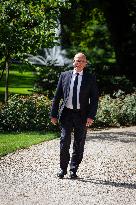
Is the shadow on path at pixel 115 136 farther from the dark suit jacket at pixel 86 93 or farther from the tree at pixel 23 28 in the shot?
A: the dark suit jacket at pixel 86 93

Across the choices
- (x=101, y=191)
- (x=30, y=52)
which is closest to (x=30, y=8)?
(x=30, y=52)

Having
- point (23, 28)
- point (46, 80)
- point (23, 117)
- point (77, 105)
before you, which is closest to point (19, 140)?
point (23, 117)

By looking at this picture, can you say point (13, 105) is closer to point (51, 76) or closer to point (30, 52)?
point (30, 52)

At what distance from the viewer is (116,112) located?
56.5 ft

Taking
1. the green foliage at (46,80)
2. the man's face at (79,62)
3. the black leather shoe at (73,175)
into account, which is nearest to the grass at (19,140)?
the black leather shoe at (73,175)

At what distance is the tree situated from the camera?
52.8 ft

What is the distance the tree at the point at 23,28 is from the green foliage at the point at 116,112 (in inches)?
101

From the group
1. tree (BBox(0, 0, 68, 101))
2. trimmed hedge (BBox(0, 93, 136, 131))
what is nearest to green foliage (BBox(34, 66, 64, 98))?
trimmed hedge (BBox(0, 93, 136, 131))

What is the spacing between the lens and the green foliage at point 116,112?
17016 mm

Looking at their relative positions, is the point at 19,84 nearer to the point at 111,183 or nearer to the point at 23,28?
the point at 23,28

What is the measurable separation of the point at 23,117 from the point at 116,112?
127 inches

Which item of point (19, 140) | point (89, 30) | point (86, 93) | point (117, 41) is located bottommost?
point (19, 140)

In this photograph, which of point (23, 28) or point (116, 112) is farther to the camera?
point (116, 112)

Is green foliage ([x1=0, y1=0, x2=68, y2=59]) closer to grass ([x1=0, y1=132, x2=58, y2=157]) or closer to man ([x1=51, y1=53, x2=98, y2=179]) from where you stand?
grass ([x1=0, y1=132, x2=58, y2=157])
